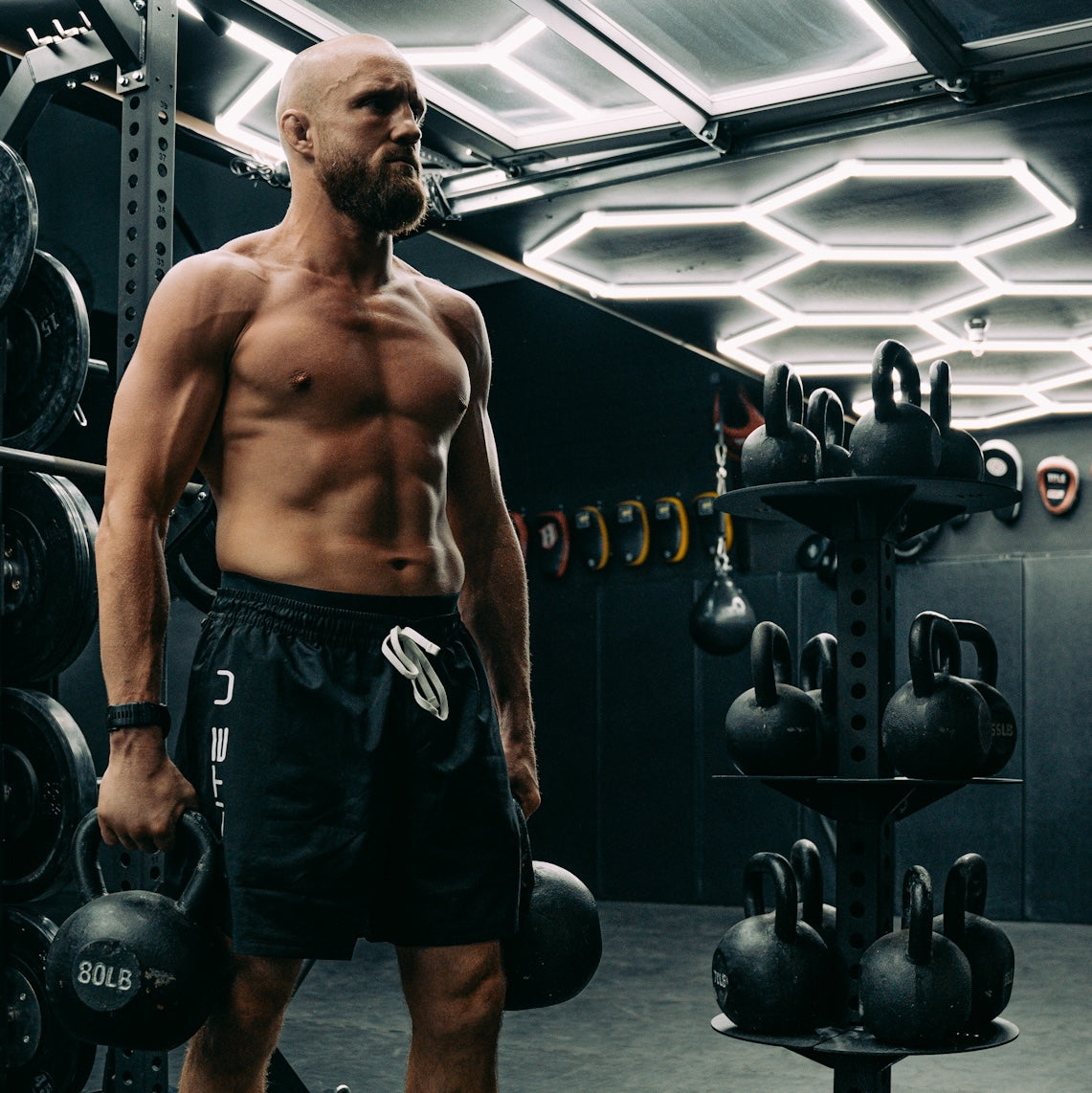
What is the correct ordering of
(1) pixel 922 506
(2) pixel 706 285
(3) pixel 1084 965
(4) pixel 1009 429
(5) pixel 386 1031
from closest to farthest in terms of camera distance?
(1) pixel 922 506, (5) pixel 386 1031, (2) pixel 706 285, (3) pixel 1084 965, (4) pixel 1009 429

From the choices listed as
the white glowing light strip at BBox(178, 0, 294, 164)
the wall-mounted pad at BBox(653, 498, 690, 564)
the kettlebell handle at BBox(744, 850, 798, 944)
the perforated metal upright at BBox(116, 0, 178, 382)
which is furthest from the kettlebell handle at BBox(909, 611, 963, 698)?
the wall-mounted pad at BBox(653, 498, 690, 564)

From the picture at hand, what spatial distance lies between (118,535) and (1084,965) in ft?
15.5

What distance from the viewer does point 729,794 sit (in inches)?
274

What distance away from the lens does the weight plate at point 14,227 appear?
8.48 ft

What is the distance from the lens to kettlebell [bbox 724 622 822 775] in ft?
8.81

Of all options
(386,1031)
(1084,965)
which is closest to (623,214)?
(386,1031)

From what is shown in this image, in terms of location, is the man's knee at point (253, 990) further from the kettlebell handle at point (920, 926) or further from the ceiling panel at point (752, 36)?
the ceiling panel at point (752, 36)

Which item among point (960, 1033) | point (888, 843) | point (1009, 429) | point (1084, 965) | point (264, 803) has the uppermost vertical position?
point (1009, 429)

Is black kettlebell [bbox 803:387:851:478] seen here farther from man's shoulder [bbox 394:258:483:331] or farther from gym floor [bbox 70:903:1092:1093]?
gym floor [bbox 70:903:1092:1093]

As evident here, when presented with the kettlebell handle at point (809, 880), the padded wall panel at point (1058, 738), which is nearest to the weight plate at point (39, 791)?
the kettlebell handle at point (809, 880)

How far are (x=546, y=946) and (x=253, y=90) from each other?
7.52 ft

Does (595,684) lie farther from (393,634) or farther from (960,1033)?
(393,634)

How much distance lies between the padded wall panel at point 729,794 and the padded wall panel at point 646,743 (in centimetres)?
7

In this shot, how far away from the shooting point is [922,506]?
2.75 m
